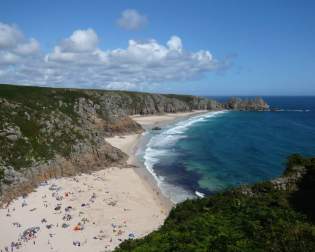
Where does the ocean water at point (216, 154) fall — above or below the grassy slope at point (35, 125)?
below

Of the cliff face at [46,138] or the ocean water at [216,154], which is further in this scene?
the ocean water at [216,154]

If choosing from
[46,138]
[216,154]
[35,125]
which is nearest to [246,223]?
[46,138]

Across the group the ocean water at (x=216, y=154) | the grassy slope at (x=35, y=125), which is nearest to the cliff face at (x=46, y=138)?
the grassy slope at (x=35, y=125)

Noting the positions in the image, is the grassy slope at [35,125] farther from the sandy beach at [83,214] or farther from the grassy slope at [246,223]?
the grassy slope at [246,223]

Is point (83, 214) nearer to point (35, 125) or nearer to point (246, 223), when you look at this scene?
point (246, 223)

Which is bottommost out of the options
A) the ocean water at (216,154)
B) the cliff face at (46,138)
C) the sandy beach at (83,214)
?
the sandy beach at (83,214)

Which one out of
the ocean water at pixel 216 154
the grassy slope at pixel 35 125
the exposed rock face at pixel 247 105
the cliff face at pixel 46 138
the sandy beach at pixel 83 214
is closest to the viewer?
the sandy beach at pixel 83 214

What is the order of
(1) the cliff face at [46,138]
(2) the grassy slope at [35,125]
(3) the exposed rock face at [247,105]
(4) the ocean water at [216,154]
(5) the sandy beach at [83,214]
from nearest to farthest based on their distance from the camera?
(5) the sandy beach at [83,214] → (1) the cliff face at [46,138] → (2) the grassy slope at [35,125] → (4) the ocean water at [216,154] → (3) the exposed rock face at [247,105]
